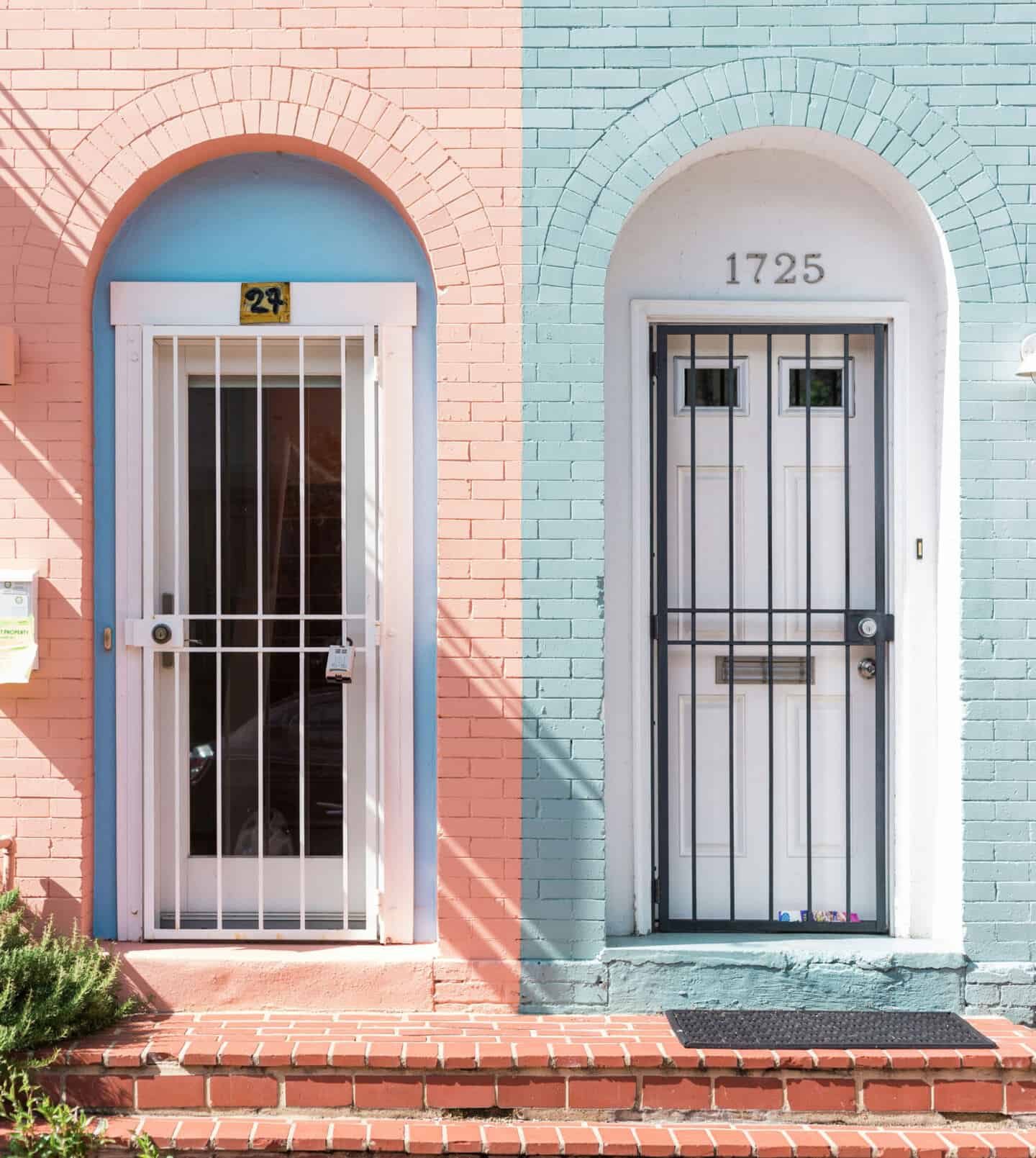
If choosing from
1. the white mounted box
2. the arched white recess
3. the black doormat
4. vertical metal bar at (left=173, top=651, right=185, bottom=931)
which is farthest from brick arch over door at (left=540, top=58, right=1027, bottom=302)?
the black doormat

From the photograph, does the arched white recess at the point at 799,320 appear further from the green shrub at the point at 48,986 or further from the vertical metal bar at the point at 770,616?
the green shrub at the point at 48,986

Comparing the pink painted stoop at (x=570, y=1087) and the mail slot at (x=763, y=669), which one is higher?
the mail slot at (x=763, y=669)

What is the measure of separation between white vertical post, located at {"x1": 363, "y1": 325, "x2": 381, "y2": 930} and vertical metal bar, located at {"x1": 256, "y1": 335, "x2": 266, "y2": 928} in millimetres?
411

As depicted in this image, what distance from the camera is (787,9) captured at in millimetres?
4344

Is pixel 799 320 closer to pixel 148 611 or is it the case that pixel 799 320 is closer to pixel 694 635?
pixel 694 635

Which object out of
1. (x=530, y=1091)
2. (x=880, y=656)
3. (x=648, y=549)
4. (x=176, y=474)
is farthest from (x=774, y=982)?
(x=176, y=474)

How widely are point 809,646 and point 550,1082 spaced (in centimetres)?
194

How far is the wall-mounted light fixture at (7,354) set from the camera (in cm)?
425

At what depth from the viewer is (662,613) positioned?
182 inches

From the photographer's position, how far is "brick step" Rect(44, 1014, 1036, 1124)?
386cm

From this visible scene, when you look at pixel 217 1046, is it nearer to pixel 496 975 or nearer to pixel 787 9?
pixel 496 975

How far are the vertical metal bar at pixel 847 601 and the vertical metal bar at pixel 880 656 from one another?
102mm

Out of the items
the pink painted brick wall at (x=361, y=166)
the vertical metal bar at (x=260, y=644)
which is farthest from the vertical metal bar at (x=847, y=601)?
the vertical metal bar at (x=260, y=644)

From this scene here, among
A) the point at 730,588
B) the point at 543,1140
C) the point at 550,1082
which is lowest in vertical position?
the point at 543,1140
